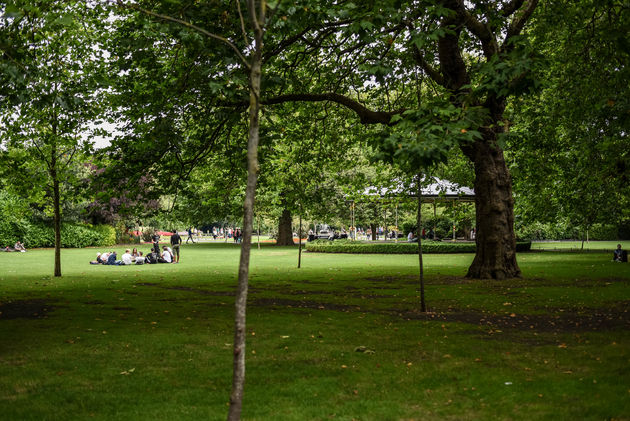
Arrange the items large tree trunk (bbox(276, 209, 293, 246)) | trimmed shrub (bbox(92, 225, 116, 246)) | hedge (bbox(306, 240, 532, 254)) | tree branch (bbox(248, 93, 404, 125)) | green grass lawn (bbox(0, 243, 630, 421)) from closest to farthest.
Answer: green grass lawn (bbox(0, 243, 630, 421)) → tree branch (bbox(248, 93, 404, 125)) → hedge (bbox(306, 240, 532, 254)) → trimmed shrub (bbox(92, 225, 116, 246)) → large tree trunk (bbox(276, 209, 293, 246))

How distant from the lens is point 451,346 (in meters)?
8.27

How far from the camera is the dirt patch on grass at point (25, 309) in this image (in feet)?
36.6

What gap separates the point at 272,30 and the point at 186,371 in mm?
7624

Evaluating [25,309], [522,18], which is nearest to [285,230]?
[522,18]

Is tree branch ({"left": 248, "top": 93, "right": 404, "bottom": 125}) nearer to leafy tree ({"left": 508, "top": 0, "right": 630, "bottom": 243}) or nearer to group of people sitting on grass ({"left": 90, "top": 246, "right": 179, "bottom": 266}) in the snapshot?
leafy tree ({"left": 508, "top": 0, "right": 630, "bottom": 243})

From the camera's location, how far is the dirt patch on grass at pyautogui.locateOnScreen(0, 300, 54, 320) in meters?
11.1

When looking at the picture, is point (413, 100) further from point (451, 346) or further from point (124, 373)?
point (124, 373)

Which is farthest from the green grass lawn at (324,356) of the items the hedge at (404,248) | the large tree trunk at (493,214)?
the hedge at (404,248)

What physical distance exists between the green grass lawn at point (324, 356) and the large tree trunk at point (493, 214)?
2.92m

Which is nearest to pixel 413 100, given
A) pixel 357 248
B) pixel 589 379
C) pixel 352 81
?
pixel 352 81

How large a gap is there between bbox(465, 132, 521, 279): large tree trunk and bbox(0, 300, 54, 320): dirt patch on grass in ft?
42.2

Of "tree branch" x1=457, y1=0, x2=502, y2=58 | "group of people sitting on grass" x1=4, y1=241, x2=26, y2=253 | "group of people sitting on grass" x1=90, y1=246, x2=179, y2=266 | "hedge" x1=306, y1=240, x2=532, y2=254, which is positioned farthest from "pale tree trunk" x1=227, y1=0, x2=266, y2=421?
"group of people sitting on grass" x1=4, y1=241, x2=26, y2=253

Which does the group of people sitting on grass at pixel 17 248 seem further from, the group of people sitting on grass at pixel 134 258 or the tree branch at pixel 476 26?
the tree branch at pixel 476 26

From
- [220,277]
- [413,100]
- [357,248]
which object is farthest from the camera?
[357,248]
